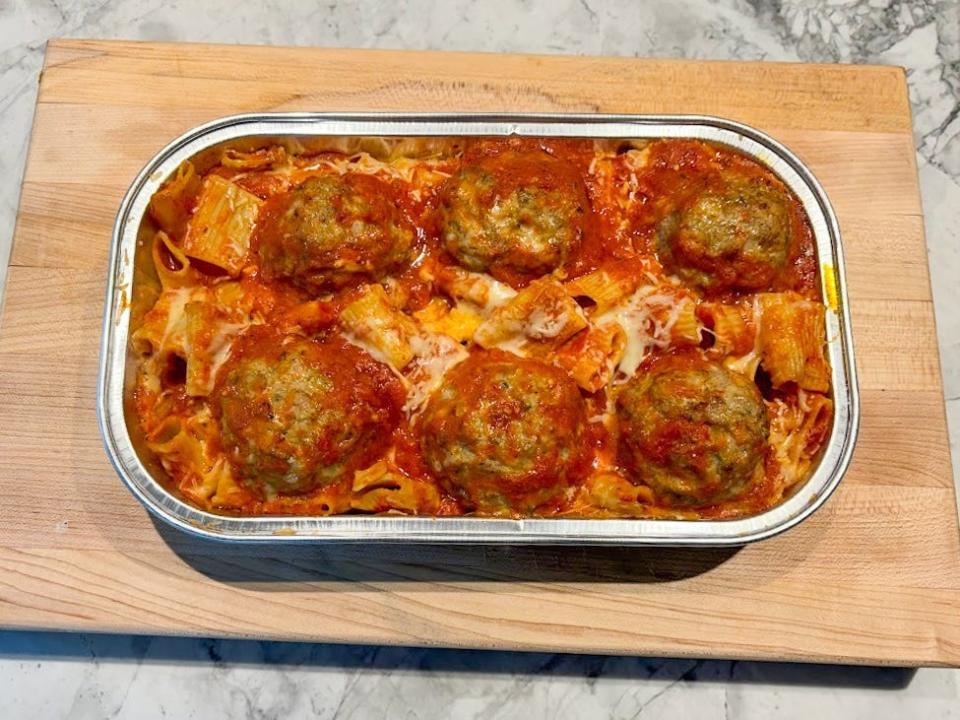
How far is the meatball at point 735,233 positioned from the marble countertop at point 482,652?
60.8 inches

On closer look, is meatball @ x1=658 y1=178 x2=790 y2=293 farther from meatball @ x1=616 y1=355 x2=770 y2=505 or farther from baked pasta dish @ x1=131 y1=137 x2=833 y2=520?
meatball @ x1=616 y1=355 x2=770 y2=505

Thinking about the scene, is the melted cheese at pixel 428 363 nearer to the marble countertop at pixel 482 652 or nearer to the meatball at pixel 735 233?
the meatball at pixel 735 233

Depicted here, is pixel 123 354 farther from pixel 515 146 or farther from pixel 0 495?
pixel 515 146

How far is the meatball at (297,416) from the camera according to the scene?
292 cm

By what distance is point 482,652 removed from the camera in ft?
12.0

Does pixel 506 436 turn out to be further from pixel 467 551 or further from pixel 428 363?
pixel 467 551

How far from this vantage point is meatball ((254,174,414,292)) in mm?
3119

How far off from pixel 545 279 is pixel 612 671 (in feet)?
5.97

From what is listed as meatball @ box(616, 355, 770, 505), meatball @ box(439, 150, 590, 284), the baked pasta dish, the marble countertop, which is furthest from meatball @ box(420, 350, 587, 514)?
the marble countertop

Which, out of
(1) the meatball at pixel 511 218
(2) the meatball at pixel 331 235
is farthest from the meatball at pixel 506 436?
(2) the meatball at pixel 331 235

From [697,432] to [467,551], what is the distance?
3.59 ft

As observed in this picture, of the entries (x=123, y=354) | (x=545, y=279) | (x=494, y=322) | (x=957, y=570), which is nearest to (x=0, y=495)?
(x=123, y=354)

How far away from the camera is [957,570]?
11.0 ft

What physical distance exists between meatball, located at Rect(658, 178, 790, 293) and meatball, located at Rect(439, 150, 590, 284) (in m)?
0.43
